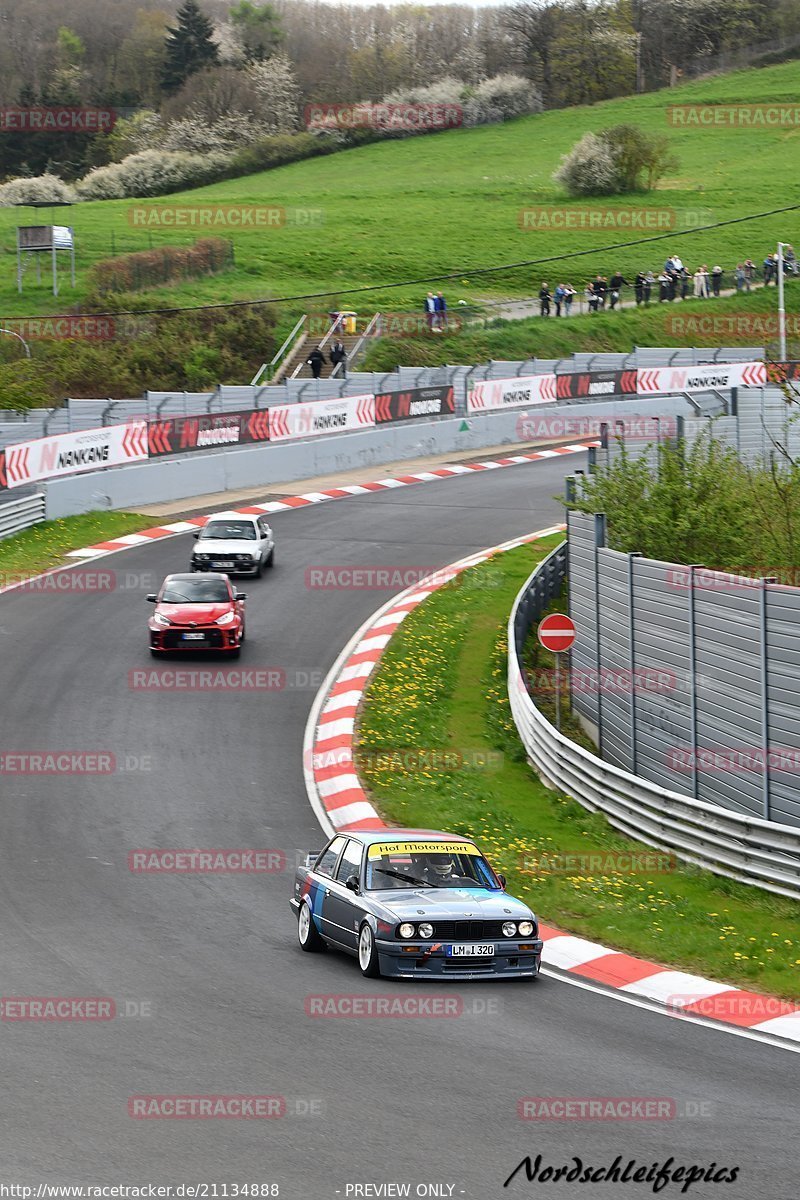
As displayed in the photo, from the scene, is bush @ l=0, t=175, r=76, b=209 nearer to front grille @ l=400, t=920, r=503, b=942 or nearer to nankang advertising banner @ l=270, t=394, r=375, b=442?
nankang advertising banner @ l=270, t=394, r=375, b=442

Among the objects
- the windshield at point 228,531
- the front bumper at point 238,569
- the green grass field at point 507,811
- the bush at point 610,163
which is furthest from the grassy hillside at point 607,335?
the green grass field at point 507,811

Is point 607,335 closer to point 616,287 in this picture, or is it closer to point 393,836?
point 616,287

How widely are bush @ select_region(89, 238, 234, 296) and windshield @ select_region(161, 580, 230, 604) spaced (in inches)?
1697

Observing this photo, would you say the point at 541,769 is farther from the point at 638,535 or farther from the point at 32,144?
the point at 32,144

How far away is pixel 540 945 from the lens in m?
12.4

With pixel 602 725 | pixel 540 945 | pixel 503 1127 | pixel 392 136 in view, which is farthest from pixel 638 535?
pixel 392 136

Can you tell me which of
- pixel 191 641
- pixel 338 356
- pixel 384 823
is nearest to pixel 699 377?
pixel 338 356

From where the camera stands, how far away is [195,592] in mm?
25078

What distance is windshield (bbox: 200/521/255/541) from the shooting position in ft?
98.5

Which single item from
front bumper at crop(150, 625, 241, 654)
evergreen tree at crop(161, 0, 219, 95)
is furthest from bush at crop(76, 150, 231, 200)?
front bumper at crop(150, 625, 241, 654)

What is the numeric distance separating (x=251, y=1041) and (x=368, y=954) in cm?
203

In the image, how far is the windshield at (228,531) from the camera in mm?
30016

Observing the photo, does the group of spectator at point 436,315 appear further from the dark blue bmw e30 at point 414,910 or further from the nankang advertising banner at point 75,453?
the dark blue bmw e30 at point 414,910

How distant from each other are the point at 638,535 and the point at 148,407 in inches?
943
